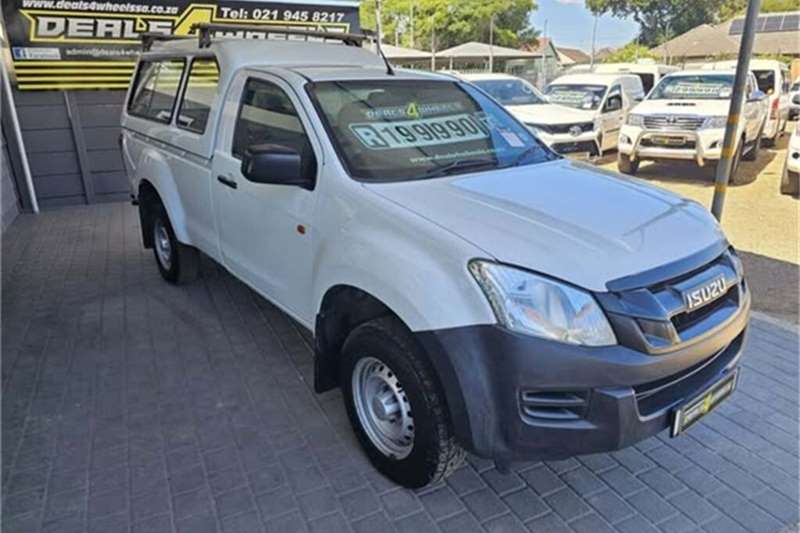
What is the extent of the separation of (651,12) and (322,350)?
2233 inches

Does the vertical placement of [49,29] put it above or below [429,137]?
above

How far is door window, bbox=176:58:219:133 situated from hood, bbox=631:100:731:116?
8.24 m

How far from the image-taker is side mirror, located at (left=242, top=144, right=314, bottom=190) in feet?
8.64

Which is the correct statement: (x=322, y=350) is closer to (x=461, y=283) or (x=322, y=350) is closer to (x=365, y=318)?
(x=365, y=318)

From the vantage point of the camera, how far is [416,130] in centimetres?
305

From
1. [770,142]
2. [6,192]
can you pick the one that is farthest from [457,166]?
[770,142]

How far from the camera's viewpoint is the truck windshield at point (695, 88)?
10250 millimetres

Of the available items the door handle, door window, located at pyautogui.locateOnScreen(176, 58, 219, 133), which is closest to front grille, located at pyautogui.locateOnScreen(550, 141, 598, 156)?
Result: door window, located at pyautogui.locateOnScreen(176, 58, 219, 133)

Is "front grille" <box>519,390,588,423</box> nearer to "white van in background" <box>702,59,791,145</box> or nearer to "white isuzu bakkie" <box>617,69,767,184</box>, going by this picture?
"white isuzu bakkie" <box>617,69,767,184</box>

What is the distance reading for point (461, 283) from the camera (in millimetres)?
2041

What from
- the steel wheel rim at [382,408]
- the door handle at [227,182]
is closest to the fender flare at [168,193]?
the door handle at [227,182]

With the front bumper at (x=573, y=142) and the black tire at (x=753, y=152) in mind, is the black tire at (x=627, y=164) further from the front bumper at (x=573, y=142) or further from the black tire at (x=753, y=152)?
the black tire at (x=753, y=152)

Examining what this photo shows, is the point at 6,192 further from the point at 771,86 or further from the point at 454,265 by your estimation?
the point at 771,86

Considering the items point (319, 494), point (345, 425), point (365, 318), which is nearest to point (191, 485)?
point (319, 494)
